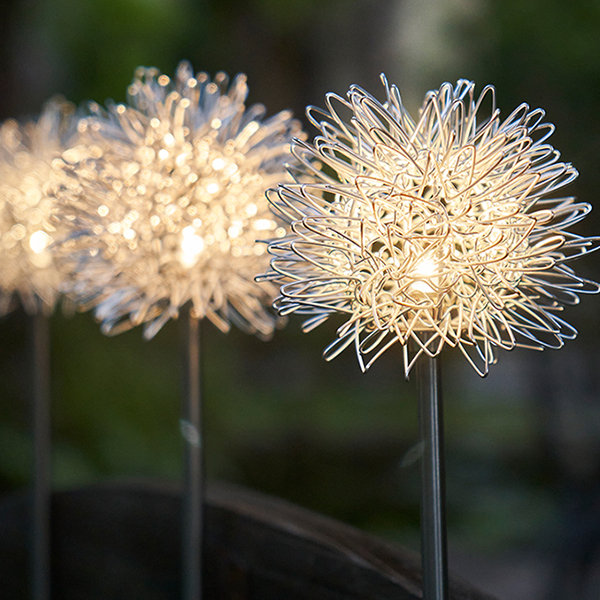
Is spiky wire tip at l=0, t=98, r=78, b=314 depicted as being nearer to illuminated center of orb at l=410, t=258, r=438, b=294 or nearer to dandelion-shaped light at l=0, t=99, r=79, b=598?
dandelion-shaped light at l=0, t=99, r=79, b=598

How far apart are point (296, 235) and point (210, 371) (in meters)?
1.92

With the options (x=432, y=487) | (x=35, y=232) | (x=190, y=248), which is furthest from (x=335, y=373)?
(x=432, y=487)

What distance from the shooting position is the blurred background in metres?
1.82

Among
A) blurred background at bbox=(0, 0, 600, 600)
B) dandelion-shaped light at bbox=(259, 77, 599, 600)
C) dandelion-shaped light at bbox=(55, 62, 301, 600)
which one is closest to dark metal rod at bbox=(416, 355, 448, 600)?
dandelion-shaped light at bbox=(259, 77, 599, 600)

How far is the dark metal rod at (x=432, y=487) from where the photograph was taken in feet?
1.40

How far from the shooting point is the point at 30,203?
2.55 feet

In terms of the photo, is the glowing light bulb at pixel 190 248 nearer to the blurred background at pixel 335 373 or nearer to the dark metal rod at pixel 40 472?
the dark metal rod at pixel 40 472

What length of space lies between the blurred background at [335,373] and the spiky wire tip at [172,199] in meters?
1.25

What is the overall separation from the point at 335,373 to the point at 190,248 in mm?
2166

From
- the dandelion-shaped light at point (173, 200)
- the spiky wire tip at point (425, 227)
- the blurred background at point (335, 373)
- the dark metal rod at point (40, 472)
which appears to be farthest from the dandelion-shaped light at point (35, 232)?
the blurred background at point (335, 373)

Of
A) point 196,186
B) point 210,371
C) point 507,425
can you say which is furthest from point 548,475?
point 196,186

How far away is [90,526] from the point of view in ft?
2.66

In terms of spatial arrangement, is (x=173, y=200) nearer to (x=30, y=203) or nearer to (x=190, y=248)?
(x=190, y=248)

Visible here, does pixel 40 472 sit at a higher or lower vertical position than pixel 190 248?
lower
